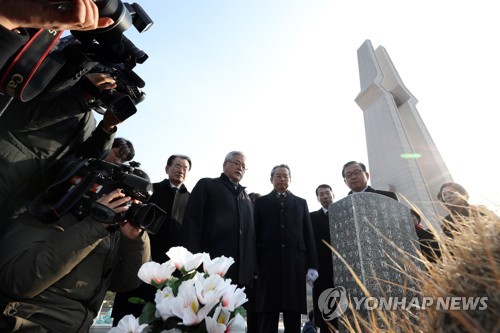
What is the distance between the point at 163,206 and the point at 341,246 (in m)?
2.10

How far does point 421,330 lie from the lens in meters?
0.59

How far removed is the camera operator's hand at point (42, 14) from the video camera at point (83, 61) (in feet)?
0.07

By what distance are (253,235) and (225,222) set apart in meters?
0.39

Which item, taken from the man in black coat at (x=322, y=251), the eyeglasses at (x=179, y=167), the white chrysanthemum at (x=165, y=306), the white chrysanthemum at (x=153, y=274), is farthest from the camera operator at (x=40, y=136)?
the man in black coat at (x=322, y=251)

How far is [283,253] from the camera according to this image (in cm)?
342

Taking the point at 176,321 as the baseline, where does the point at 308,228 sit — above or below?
above

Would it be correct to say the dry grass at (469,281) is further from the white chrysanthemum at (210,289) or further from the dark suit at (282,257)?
the dark suit at (282,257)

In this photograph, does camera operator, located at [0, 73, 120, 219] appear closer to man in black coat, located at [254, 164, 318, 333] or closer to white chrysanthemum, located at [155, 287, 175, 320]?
white chrysanthemum, located at [155, 287, 175, 320]

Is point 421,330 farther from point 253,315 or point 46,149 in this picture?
point 253,315

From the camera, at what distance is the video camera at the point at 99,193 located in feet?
5.02

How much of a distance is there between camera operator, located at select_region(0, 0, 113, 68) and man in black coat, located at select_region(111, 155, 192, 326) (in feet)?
7.66

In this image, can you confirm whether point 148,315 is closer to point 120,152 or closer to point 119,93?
point 119,93

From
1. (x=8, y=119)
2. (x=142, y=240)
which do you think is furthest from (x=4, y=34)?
(x=142, y=240)

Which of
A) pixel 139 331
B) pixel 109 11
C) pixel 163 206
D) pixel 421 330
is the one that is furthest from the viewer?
pixel 163 206
